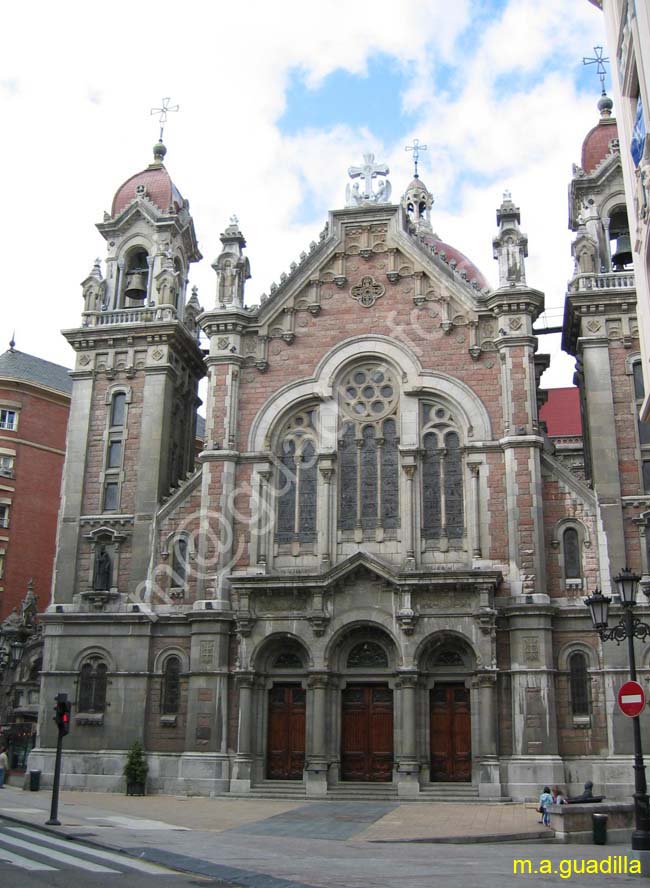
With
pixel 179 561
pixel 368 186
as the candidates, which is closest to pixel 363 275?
pixel 368 186

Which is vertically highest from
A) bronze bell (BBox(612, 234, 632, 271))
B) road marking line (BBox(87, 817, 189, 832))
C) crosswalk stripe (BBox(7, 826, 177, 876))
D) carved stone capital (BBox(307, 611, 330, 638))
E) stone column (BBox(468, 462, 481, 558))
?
bronze bell (BBox(612, 234, 632, 271))

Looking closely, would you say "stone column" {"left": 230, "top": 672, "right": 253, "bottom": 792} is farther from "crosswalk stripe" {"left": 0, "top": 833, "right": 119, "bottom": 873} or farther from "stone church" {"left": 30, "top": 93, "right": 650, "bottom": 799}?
"crosswalk stripe" {"left": 0, "top": 833, "right": 119, "bottom": 873}

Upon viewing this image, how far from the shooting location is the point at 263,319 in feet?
117

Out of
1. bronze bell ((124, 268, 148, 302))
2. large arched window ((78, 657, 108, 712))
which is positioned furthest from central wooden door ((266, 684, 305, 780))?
bronze bell ((124, 268, 148, 302))

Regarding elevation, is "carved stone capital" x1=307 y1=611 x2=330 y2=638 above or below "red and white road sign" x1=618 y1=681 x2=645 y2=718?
above

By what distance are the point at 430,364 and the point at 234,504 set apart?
27.6 feet

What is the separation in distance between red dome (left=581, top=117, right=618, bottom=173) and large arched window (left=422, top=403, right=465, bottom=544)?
1188 centimetres

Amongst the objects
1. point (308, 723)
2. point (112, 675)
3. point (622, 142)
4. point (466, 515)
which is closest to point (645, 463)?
point (466, 515)

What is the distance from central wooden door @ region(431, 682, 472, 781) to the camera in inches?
1176

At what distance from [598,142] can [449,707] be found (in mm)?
22323

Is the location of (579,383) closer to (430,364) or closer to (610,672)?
(430,364)

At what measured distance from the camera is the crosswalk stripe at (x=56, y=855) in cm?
1488

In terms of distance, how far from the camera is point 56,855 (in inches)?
647

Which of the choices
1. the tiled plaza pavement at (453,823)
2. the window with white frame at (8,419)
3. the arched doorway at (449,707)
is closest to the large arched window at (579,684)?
the arched doorway at (449,707)
